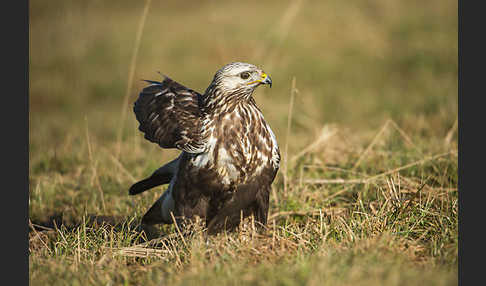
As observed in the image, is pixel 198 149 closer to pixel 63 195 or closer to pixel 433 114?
pixel 63 195

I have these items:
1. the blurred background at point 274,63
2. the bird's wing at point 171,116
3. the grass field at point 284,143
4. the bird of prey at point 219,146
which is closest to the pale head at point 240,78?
the bird of prey at point 219,146

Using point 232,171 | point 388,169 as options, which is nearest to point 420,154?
point 388,169

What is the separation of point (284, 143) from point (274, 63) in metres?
3.72

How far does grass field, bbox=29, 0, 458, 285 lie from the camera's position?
109 inches

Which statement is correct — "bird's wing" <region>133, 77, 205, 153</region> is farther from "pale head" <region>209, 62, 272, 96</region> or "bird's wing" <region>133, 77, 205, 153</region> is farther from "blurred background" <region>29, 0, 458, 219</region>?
"blurred background" <region>29, 0, 458, 219</region>

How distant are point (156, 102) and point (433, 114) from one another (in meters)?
4.61

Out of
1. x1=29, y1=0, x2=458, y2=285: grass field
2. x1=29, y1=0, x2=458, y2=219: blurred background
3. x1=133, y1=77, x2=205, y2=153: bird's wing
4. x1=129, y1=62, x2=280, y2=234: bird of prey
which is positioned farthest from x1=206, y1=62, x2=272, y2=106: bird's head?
x1=29, y1=0, x2=458, y2=219: blurred background

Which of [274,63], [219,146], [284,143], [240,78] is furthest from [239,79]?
[274,63]

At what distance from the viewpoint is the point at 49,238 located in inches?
151

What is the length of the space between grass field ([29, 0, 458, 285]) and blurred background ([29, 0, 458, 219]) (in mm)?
47

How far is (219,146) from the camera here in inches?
132

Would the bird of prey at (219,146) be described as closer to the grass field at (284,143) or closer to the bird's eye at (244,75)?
the bird's eye at (244,75)

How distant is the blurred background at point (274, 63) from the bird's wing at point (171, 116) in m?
2.11

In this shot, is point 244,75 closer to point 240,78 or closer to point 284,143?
point 240,78
